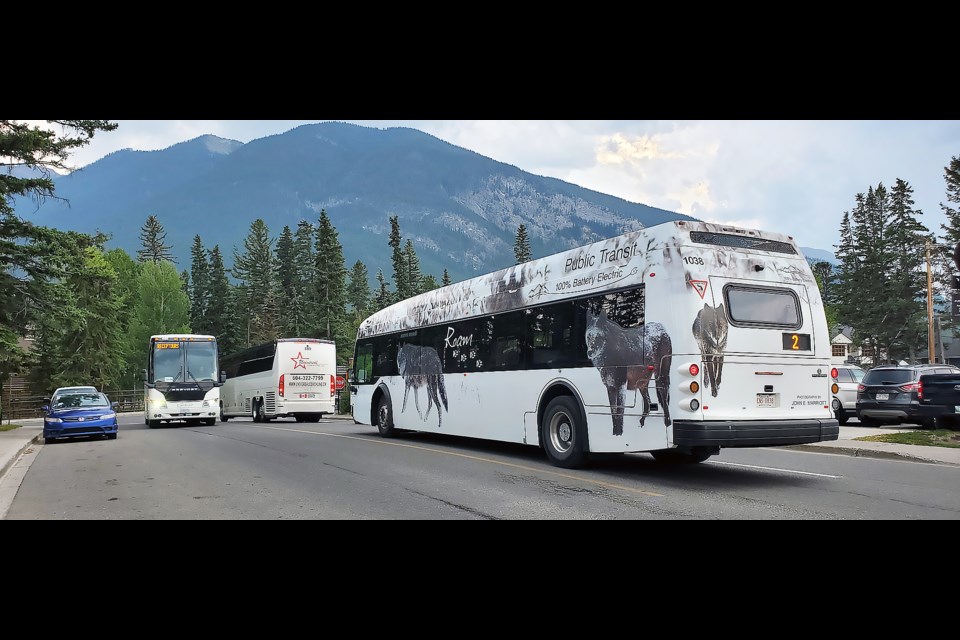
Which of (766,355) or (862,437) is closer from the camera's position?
(766,355)

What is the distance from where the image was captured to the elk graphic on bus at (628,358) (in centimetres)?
982

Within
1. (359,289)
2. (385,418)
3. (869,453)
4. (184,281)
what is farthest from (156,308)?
(869,453)

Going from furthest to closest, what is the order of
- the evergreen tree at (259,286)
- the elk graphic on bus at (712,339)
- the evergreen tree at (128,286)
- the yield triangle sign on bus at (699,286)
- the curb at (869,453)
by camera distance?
the evergreen tree at (259,286)
the evergreen tree at (128,286)
the curb at (869,453)
the yield triangle sign on bus at (699,286)
the elk graphic on bus at (712,339)

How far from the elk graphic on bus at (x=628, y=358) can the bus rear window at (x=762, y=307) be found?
1.08 meters

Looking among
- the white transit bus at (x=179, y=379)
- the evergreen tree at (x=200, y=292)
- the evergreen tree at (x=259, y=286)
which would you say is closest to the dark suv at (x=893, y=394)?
the white transit bus at (x=179, y=379)

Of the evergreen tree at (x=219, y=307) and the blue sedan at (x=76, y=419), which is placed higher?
the evergreen tree at (x=219, y=307)

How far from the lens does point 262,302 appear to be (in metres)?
91.1

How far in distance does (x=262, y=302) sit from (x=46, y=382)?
3277 centimetres

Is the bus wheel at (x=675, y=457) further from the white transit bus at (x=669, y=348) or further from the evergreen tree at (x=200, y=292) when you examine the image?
the evergreen tree at (x=200, y=292)

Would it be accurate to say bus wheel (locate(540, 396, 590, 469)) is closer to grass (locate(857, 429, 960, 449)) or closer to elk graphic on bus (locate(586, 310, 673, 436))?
elk graphic on bus (locate(586, 310, 673, 436))

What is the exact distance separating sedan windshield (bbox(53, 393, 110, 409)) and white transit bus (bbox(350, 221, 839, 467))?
15.1 meters

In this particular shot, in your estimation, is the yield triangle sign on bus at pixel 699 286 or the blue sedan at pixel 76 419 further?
the blue sedan at pixel 76 419
